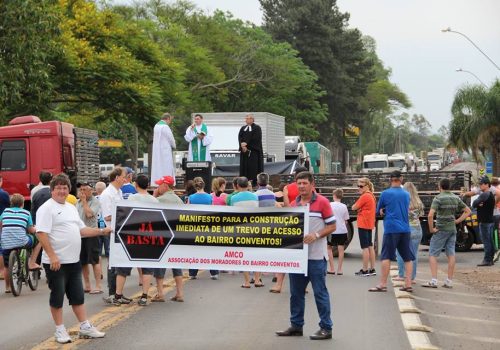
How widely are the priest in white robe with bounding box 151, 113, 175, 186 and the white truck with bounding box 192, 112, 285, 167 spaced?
22.5ft

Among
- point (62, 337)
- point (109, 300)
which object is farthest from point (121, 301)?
point (62, 337)

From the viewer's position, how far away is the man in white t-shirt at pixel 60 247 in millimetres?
10352

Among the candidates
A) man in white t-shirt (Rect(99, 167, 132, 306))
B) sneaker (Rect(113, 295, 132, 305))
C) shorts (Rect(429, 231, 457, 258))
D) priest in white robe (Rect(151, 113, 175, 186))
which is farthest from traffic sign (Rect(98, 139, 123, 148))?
sneaker (Rect(113, 295, 132, 305))

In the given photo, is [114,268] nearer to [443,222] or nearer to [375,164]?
[443,222]

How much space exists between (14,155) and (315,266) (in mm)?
18762

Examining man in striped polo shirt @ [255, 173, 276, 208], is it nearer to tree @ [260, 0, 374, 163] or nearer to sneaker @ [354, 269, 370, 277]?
sneaker @ [354, 269, 370, 277]

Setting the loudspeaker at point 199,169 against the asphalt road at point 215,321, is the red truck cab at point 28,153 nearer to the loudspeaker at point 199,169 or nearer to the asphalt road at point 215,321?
the loudspeaker at point 199,169

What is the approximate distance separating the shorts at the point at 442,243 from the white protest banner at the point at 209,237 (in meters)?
6.18

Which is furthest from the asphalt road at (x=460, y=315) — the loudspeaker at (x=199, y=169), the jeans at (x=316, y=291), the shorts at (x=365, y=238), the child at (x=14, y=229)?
the child at (x=14, y=229)

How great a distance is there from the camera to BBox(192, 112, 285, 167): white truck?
3022 cm

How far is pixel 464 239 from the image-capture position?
24.6m

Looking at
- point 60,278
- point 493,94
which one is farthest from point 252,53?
point 60,278

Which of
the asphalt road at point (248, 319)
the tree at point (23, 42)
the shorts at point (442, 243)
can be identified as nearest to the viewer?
the asphalt road at point (248, 319)

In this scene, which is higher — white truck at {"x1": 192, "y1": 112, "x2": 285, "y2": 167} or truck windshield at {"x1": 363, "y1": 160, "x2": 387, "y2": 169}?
white truck at {"x1": 192, "y1": 112, "x2": 285, "y2": 167}
